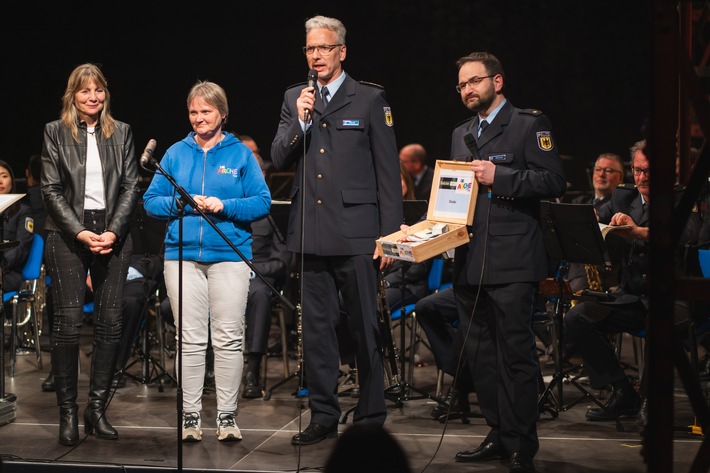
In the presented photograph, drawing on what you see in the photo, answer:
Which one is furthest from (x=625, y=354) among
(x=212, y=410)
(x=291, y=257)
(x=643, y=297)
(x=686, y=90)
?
(x=686, y=90)

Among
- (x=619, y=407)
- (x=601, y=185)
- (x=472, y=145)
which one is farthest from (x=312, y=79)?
(x=601, y=185)

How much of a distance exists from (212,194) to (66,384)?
3.93 ft

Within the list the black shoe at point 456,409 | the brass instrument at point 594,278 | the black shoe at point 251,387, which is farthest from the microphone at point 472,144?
the black shoe at point 251,387

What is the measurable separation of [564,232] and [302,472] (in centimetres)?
196

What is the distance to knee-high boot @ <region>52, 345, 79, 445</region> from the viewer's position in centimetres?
444

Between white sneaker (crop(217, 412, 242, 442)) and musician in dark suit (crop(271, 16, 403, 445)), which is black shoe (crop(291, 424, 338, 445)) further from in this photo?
white sneaker (crop(217, 412, 242, 442))

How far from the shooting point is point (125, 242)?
454cm

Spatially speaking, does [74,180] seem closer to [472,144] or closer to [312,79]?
[312,79]

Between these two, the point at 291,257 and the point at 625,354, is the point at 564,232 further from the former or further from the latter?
the point at 625,354

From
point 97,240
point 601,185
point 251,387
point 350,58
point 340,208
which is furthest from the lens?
point 350,58

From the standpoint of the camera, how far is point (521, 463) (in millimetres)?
3822

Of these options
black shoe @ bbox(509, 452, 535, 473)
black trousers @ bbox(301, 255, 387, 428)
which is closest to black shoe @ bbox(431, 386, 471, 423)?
black trousers @ bbox(301, 255, 387, 428)

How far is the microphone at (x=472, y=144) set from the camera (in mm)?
3948

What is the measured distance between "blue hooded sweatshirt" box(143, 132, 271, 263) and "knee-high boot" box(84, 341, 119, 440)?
0.62 meters
